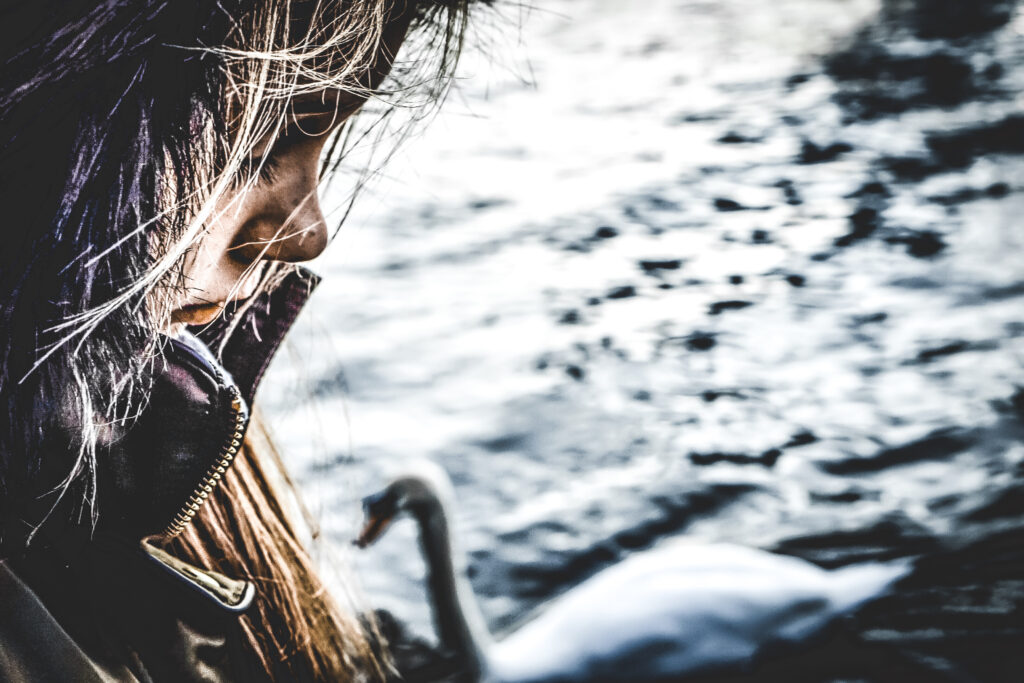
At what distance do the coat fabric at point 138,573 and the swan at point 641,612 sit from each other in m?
1.76

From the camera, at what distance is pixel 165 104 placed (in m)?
0.62

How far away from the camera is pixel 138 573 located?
2.93 ft

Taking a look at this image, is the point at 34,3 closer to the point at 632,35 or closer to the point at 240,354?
the point at 240,354

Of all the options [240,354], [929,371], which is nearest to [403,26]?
[240,354]

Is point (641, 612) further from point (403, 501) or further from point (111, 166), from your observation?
point (111, 166)

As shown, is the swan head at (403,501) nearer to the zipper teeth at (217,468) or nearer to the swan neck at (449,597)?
the swan neck at (449,597)

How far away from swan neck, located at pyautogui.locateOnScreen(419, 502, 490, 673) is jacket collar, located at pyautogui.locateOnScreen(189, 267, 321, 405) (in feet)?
5.82

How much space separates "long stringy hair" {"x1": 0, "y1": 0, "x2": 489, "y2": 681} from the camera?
0.59m

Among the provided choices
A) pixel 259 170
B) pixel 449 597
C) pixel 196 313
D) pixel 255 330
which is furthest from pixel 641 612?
pixel 259 170

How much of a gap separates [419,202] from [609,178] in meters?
1.44

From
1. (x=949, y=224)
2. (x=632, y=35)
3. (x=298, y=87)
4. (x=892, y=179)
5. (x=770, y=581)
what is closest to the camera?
(x=298, y=87)

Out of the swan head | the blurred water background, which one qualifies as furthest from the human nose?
the swan head

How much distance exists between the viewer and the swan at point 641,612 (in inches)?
101

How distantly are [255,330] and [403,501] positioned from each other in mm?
1779
